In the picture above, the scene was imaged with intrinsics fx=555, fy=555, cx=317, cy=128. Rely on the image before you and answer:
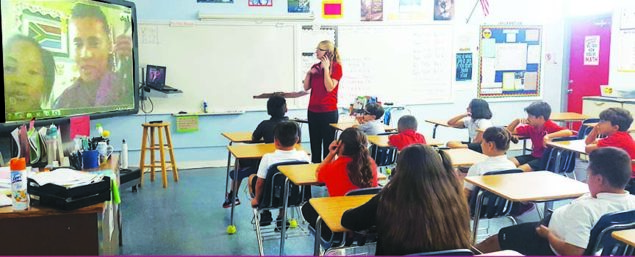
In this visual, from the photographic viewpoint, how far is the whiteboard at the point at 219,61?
6.48 meters

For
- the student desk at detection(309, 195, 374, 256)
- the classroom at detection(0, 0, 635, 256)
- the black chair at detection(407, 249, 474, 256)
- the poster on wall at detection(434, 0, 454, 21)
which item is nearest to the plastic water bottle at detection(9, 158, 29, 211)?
the classroom at detection(0, 0, 635, 256)

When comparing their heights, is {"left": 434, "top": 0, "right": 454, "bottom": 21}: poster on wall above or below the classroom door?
above

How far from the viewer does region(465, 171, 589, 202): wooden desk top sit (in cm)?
280

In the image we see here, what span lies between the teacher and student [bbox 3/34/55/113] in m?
2.21

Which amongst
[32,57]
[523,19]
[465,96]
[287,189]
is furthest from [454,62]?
[32,57]

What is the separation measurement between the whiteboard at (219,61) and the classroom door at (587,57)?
13.5ft

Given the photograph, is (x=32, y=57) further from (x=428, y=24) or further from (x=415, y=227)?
(x=428, y=24)

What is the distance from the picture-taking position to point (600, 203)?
96.0 inches

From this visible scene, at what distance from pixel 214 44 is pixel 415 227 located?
5109 mm

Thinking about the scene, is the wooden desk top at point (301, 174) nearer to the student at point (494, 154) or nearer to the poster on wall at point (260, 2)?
the student at point (494, 154)

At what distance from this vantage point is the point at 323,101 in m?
5.14

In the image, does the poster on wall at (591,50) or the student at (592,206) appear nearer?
the student at (592,206)

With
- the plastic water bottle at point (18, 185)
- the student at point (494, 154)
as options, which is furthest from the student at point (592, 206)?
the plastic water bottle at point (18, 185)

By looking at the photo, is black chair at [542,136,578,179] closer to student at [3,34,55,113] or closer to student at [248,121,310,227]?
student at [248,121,310,227]
